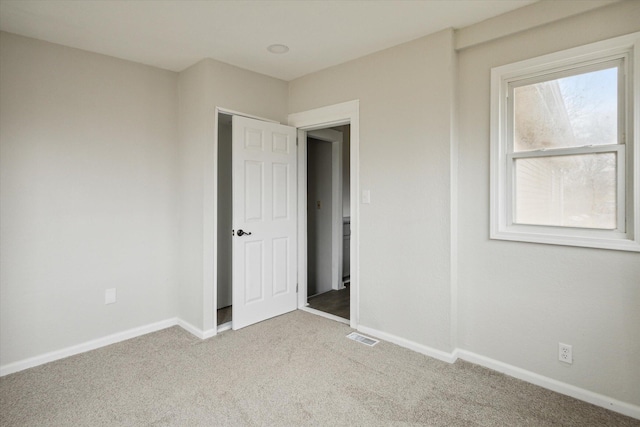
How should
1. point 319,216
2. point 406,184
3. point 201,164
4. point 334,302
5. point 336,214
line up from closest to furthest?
point 406,184 < point 201,164 < point 334,302 < point 336,214 < point 319,216

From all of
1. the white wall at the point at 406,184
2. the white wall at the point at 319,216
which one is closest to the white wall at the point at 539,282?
the white wall at the point at 406,184

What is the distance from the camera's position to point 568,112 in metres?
2.19

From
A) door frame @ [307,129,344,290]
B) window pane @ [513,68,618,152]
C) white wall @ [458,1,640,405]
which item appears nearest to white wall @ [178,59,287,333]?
door frame @ [307,129,344,290]

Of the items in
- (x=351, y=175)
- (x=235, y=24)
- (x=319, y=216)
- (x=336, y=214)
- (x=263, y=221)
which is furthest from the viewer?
(x=319, y=216)

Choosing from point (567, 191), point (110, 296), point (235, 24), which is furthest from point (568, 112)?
point (110, 296)

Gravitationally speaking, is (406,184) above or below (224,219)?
above

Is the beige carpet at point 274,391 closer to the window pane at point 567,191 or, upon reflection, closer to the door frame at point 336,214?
the window pane at point 567,191

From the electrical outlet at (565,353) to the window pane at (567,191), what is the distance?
0.76 meters

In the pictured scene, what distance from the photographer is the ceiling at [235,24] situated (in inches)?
86.8

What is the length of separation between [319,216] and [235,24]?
2.91m

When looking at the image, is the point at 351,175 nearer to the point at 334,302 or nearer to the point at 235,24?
the point at 235,24

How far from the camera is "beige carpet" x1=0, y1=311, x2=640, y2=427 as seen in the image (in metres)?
1.94

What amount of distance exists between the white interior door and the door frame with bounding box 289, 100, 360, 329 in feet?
0.39

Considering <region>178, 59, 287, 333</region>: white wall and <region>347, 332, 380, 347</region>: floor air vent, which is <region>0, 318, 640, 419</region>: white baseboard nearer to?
<region>347, 332, 380, 347</region>: floor air vent
